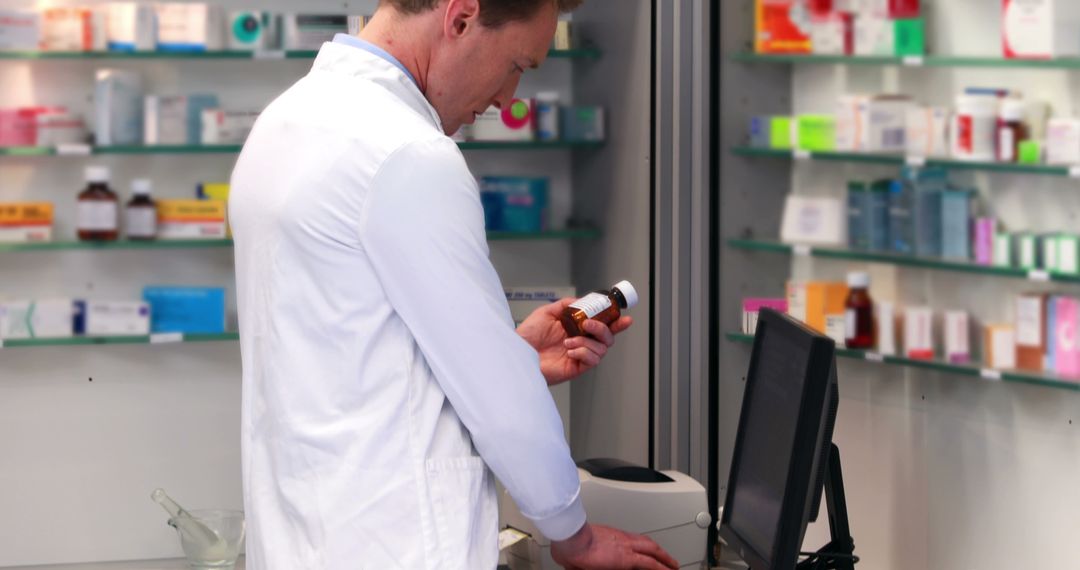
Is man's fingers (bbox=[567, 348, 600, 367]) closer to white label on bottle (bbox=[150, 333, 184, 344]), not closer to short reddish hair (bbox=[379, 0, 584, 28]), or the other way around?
short reddish hair (bbox=[379, 0, 584, 28])

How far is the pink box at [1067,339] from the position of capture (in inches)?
84.0

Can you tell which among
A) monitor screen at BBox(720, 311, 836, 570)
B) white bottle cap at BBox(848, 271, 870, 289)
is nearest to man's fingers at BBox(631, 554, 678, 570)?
monitor screen at BBox(720, 311, 836, 570)

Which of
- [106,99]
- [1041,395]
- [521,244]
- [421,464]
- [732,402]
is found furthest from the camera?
[521,244]

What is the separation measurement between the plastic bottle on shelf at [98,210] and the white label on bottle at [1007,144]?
2531 millimetres

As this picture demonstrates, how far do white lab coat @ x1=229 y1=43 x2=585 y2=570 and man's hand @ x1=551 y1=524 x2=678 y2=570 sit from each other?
14 cm

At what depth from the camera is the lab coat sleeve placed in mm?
1381

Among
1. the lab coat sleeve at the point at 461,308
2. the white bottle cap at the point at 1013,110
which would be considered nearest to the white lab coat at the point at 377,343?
the lab coat sleeve at the point at 461,308

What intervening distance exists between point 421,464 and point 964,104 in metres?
1.40

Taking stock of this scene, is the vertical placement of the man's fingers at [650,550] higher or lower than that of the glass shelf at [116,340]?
lower

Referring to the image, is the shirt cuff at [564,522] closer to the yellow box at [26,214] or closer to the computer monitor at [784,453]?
the computer monitor at [784,453]

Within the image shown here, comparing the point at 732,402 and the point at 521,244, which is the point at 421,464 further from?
the point at 521,244

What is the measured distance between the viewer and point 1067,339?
7.04ft

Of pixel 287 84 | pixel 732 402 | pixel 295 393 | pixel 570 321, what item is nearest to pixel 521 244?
pixel 287 84

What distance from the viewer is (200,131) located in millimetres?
3748
